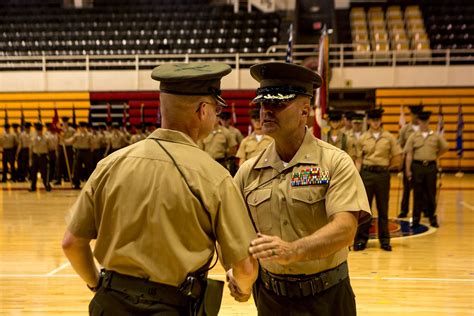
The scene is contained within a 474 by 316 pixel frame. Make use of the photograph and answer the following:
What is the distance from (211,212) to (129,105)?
1633cm

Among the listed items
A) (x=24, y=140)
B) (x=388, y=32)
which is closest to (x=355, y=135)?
(x=24, y=140)

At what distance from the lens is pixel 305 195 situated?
2412mm

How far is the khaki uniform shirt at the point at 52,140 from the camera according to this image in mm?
15016

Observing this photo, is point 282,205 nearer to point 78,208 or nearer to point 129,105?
point 78,208

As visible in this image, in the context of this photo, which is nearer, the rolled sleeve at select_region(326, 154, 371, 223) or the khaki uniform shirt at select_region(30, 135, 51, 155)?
the rolled sleeve at select_region(326, 154, 371, 223)

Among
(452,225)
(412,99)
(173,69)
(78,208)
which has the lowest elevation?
(452,225)

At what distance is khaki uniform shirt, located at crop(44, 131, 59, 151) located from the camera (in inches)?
591

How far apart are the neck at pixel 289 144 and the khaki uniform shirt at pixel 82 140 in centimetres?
1348

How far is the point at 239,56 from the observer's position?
1725 centimetres

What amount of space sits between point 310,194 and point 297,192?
0.17 ft

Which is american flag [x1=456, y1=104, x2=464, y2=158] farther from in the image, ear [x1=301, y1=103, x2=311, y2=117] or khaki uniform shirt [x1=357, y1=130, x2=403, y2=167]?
ear [x1=301, y1=103, x2=311, y2=117]

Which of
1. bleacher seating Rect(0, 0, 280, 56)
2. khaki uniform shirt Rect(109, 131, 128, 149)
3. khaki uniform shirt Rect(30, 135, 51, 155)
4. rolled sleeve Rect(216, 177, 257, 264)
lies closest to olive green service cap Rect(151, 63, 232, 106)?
rolled sleeve Rect(216, 177, 257, 264)

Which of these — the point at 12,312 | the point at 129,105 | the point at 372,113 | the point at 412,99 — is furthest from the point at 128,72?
the point at 12,312

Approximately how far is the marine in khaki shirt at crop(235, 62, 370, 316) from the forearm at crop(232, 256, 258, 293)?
14.5 inches
